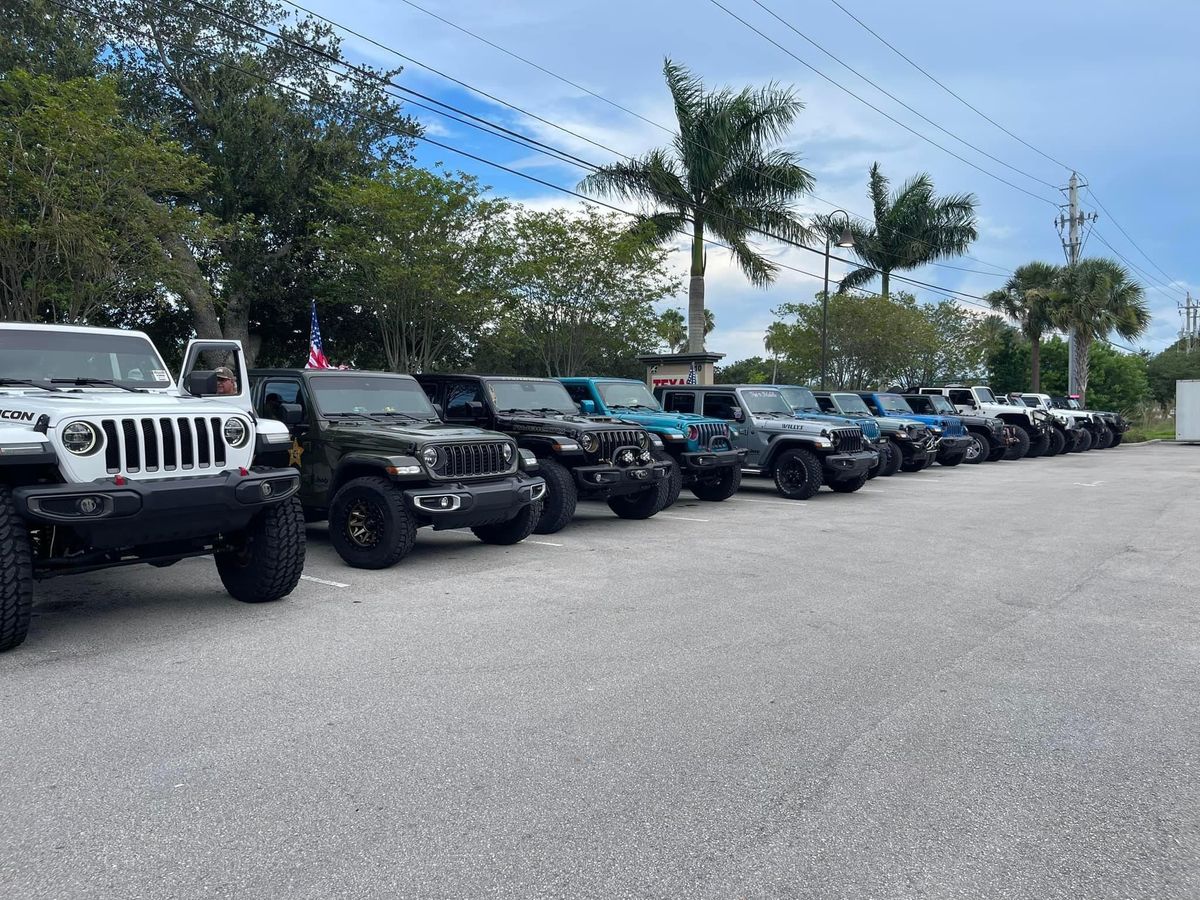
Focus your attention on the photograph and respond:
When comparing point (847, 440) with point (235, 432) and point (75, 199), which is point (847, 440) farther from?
point (75, 199)

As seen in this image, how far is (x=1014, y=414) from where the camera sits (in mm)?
25953

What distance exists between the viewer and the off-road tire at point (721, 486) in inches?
550

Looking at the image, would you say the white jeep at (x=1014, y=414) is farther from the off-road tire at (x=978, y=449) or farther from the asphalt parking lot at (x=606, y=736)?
the asphalt parking lot at (x=606, y=736)

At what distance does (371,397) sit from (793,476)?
7.48m

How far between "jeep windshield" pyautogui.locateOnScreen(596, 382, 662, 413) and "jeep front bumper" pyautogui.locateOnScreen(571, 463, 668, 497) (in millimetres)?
2451

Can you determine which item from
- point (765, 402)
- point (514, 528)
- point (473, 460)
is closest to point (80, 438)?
point (473, 460)

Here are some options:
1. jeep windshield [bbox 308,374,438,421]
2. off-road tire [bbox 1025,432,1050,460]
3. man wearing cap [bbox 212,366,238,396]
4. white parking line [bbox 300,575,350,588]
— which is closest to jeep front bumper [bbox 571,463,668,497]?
jeep windshield [bbox 308,374,438,421]

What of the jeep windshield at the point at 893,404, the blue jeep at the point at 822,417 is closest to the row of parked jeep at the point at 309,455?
the blue jeep at the point at 822,417

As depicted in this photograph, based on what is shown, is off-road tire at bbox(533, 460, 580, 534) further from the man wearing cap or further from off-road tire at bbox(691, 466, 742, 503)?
off-road tire at bbox(691, 466, 742, 503)

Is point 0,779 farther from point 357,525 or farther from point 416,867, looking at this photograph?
point 357,525

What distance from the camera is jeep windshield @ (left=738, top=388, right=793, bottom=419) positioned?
15.5 m

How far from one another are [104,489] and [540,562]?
164 inches

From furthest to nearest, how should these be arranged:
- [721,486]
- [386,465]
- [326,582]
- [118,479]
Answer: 1. [721,486]
2. [386,465]
3. [326,582]
4. [118,479]

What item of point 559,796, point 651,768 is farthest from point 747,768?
point 559,796
